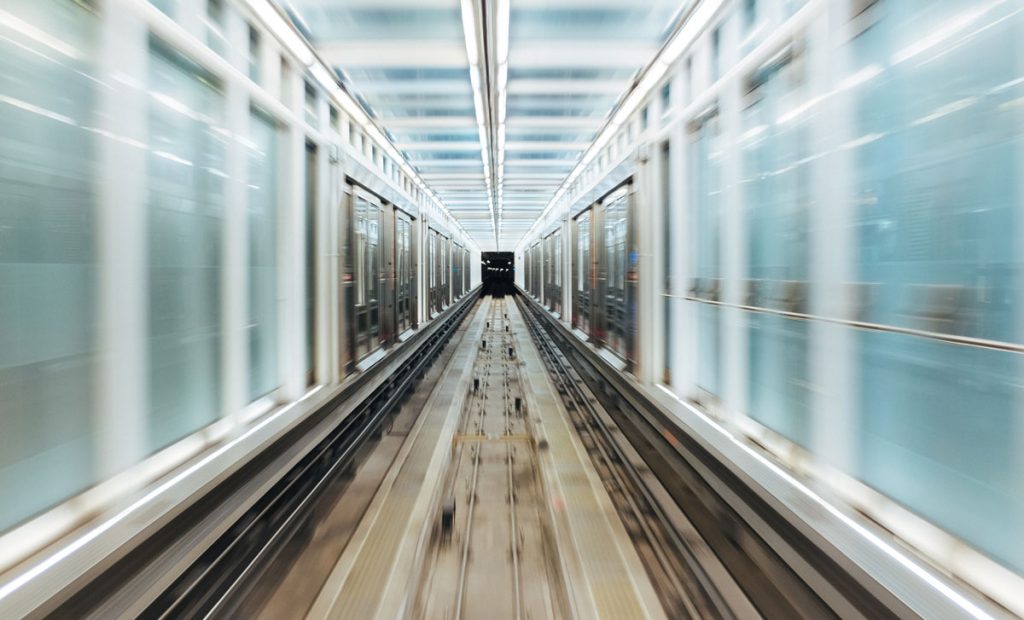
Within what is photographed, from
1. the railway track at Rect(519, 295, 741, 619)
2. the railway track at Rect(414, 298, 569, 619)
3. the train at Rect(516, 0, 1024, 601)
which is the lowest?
the railway track at Rect(414, 298, 569, 619)

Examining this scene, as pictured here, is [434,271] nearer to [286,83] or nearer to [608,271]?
[608,271]

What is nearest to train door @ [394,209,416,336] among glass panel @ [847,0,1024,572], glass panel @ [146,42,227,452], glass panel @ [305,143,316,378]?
glass panel @ [305,143,316,378]

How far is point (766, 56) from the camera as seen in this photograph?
2.88 m

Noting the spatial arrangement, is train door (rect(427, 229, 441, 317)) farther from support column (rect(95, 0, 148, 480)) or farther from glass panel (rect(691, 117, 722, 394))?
support column (rect(95, 0, 148, 480))

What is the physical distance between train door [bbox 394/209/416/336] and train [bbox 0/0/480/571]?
11.4 feet

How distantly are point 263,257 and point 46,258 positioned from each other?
1892mm

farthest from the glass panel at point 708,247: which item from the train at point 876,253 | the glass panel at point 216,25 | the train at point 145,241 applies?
the glass panel at point 216,25

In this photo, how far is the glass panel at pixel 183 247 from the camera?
2.68 m

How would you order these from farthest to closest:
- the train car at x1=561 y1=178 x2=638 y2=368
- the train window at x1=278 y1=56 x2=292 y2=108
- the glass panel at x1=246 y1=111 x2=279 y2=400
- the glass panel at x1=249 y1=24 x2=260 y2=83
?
the train car at x1=561 y1=178 x2=638 y2=368, the train window at x1=278 y1=56 x2=292 y2=108, the glass panel at x1=246 y1=111 x2=279 y2=400, the glass panel at x1=249 y1=24 x2=260 y2=83

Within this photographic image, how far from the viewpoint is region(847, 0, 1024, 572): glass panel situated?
5.45 feet

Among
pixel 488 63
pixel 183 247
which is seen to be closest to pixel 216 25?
pixel 183 247

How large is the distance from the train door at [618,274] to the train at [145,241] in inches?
135

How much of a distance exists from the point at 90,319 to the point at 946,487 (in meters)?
3.71

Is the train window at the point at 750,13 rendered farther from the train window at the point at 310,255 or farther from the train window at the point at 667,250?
the train window at the point at 310,255
